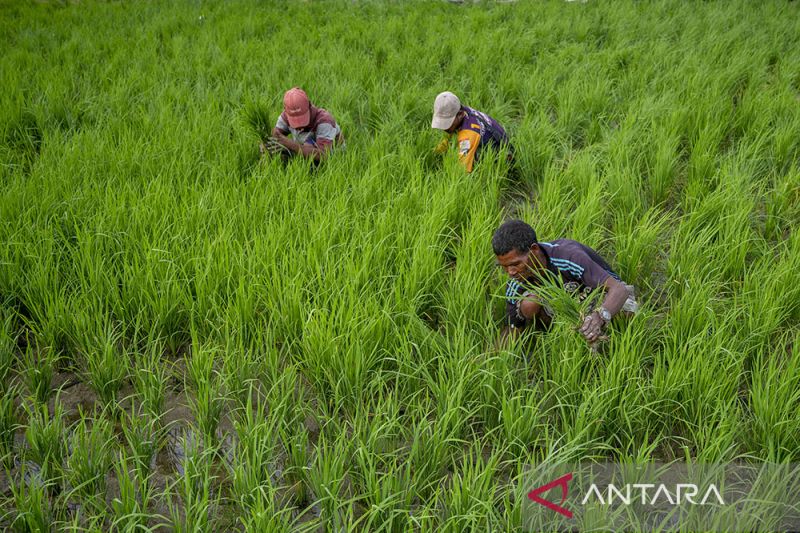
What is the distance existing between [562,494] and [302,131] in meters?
2.78

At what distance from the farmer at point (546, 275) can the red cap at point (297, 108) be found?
192cm

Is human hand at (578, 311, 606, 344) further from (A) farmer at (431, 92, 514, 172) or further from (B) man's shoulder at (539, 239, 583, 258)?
(A) farmer at (431, 92, 514, 172)

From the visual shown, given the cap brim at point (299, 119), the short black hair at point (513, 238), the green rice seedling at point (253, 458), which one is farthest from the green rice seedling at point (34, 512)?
the cap brim at point (299, 119)

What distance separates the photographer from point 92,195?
3123 mm

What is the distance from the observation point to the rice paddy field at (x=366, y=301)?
1815 millimetres

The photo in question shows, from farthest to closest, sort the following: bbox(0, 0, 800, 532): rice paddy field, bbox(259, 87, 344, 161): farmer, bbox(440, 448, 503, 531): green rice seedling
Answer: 1. bbox(259, 87, 344, 161): farmer
2. bbox(0, 0, 800, 532): rice paddy field
3. bbox(440, 448, 503, 531): green rice seedling

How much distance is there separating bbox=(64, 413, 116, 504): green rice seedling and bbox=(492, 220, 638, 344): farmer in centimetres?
142

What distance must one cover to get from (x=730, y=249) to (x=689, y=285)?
1.24 feet

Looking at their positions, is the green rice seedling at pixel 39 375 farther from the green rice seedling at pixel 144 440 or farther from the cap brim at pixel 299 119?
the cap brim at pixel 299 119

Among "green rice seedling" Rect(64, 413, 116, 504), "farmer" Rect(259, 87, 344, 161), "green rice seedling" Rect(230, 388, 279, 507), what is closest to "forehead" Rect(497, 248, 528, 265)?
"green rice seedling" Rect(230, 388, 279, 507)

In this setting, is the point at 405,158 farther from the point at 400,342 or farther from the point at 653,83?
the point at 653,83

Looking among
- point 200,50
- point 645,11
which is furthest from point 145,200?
point 645,11

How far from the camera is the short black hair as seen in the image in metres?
2.13

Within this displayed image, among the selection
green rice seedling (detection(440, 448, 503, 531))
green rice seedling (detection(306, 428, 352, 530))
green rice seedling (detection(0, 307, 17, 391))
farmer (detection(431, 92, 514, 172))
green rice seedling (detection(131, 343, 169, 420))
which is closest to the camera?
green rice seedling (detection(440, 448, 503, 531))
